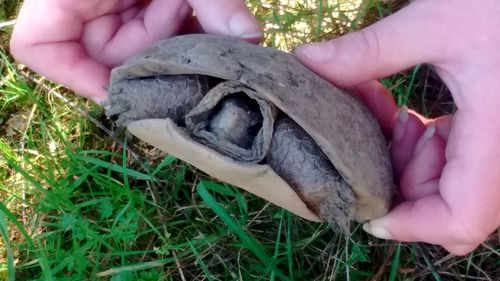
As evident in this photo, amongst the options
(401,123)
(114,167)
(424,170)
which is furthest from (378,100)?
(114,167)

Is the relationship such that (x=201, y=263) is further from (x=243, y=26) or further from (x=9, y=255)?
(x=243, y=26)

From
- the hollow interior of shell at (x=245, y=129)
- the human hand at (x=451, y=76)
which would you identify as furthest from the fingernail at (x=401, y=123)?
the hollow interior of shell at (x=245, y=129)

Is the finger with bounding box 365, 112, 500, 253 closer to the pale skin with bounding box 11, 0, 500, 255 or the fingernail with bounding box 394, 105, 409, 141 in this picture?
the pale skin with bounding box 11, 0, 500, 255

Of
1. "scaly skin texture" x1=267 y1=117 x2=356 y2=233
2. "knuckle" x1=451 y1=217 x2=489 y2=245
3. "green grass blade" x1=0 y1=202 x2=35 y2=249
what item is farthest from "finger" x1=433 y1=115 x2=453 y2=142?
"green grass blade" x1=0 y1=202 x2=35 y2=249

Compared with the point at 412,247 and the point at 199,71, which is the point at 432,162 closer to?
the point at 412,247

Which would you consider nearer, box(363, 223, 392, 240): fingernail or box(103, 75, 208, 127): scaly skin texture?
box(103, 75, 208, 127): scaly skin texture
